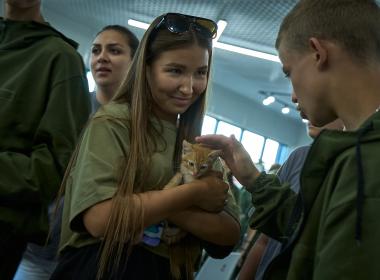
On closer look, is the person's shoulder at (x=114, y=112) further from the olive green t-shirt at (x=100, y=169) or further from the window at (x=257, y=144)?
the window at (x=257, y=144)

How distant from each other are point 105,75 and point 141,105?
3.60ft

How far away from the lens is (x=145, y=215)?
1.15 metres

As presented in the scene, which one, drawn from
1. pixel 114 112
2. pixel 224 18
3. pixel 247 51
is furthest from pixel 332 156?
pixel 247 51

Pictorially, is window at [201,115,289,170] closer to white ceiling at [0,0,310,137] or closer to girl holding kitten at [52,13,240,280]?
white ceiling at [0,0,310,137]

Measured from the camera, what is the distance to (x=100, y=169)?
45.9 inches

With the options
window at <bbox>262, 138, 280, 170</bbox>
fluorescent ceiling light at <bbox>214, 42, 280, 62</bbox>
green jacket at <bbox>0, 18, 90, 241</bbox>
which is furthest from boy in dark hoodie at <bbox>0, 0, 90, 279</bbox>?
window at <bbox>262, 138, 280, 170</bbox>

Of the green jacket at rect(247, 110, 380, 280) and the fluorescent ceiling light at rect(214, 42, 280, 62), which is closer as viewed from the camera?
the green jacket at rect(247, 110, 380, 280)

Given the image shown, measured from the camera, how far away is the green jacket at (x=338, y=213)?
76 cm

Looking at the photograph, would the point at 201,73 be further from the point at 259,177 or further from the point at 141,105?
the point at 259,177

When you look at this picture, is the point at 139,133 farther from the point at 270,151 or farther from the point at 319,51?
the point at 270,151

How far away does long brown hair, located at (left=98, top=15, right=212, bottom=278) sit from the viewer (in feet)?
3.68

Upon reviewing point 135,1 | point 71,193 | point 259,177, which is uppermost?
point 135,1

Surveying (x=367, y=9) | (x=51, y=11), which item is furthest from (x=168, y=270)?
(x=51, y=11)

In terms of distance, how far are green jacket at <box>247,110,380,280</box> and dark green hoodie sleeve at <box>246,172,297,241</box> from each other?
0.50 feet
